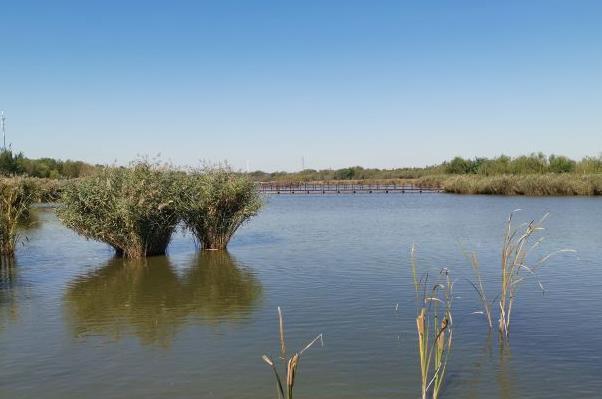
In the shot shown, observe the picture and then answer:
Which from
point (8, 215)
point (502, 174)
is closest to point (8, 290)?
point (8, 215)

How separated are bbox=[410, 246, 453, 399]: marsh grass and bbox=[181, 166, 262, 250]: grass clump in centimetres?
896

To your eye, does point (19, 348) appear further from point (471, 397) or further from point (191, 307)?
point (471, 397)

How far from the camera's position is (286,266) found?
704 inches

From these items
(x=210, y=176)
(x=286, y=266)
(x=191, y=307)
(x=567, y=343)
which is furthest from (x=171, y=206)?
(x=567, y=343)

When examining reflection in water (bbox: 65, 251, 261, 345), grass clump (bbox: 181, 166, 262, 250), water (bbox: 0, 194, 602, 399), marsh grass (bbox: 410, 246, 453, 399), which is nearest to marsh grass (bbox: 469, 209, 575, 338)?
water (bbox: 0, 194, 602, 399)

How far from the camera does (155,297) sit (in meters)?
13.6

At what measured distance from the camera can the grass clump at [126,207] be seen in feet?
61.2

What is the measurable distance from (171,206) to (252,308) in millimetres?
8412

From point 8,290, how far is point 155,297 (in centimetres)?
397

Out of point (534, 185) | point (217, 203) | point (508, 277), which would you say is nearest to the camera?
point (508, 277)

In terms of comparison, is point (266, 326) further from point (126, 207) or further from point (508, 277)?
point (126, 207)

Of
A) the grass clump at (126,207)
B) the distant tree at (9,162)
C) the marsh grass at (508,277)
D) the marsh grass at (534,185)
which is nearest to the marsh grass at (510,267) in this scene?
the marsh grass at (508,277)

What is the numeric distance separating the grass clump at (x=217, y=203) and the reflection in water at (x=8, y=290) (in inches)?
232

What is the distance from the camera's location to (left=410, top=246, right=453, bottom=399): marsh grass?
593 cm
